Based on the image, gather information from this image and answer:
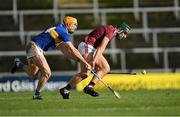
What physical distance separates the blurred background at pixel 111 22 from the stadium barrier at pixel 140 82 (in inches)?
129

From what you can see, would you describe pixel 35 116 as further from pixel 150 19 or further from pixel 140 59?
pixel 150 19

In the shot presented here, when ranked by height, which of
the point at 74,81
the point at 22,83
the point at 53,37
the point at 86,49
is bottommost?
the point at 22,83

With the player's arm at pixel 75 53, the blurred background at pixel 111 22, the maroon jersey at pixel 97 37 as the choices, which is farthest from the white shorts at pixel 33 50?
the blurred background at pixel 111 22

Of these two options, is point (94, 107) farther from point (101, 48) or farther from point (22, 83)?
point (22, 83)

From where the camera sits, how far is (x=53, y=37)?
667 inches

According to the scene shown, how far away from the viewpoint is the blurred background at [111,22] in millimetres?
29625

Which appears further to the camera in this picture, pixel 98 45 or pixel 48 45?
pixel 98 45

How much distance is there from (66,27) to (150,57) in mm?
13629

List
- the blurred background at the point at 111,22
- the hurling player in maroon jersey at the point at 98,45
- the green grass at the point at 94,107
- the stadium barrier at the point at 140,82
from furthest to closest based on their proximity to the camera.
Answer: the blurred background at the point at 111,22
the stadium barrier at the point at 140,82
the hurling player in maroon jersey at the point at 98,45
the green grass at the point at 94,107

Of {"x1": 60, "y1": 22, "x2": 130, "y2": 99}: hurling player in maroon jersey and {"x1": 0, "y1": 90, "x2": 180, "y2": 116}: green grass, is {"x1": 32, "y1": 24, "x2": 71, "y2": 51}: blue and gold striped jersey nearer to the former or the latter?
{"x1": 60, "y1": 22, "x2": 130, "y2": 99}: hurling player in maroon jersey

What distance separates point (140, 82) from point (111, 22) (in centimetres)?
741

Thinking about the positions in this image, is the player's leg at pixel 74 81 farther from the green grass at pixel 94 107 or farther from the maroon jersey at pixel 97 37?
the maroon jersey at pixel 97 37

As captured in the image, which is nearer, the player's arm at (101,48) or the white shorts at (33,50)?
the white shorts at (33,50)

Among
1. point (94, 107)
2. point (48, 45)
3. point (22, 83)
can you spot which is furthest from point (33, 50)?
point (22, 83)
